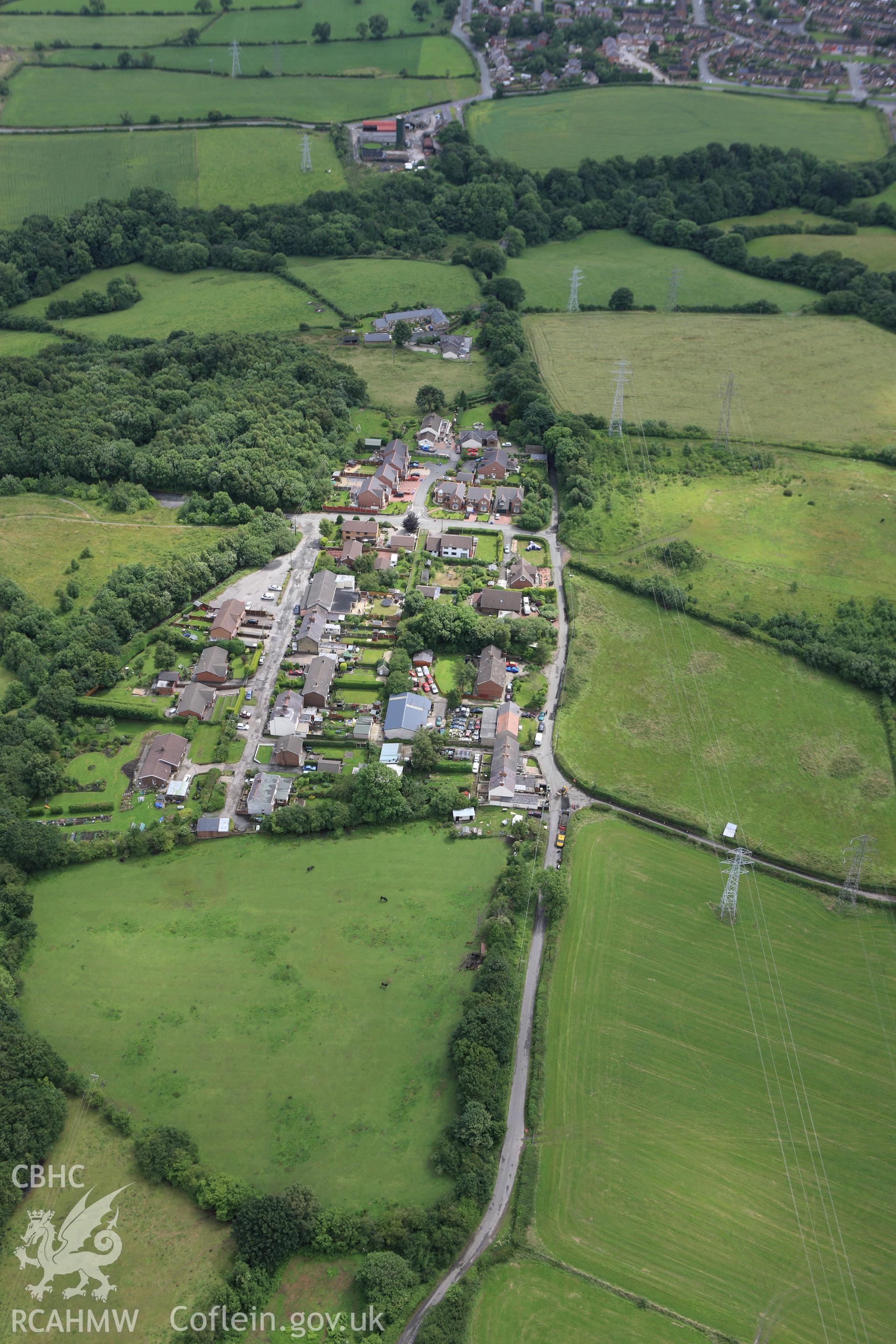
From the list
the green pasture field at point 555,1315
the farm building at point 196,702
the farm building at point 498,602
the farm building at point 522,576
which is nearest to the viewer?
the green pasture field at point 555,1315

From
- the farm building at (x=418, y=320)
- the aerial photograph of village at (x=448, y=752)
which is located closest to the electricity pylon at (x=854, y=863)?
the aerial photograph of village at (x=448, y=752)

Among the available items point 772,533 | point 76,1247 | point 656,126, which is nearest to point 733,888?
point 76,1247

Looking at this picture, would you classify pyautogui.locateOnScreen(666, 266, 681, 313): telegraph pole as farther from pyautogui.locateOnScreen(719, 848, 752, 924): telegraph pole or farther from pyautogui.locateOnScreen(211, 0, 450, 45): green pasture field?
pyautogui.locateOnScreen(719, 848, 752, 924): telegraph pole

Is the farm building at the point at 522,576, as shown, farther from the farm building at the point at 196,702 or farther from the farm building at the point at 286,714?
the farm building at the point at 196,702

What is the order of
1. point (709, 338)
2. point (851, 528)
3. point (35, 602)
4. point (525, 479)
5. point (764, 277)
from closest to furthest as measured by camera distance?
point (35, 602) < point (851, 528) < point (525, 479) < point (709, 338) < point (764, 277)

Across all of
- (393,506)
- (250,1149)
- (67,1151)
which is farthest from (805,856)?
(393,506)

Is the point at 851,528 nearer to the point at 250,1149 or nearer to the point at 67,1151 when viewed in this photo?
the point at 250,1149

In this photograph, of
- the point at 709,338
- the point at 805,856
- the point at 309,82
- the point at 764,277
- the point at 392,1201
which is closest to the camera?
the point at 392,1201
